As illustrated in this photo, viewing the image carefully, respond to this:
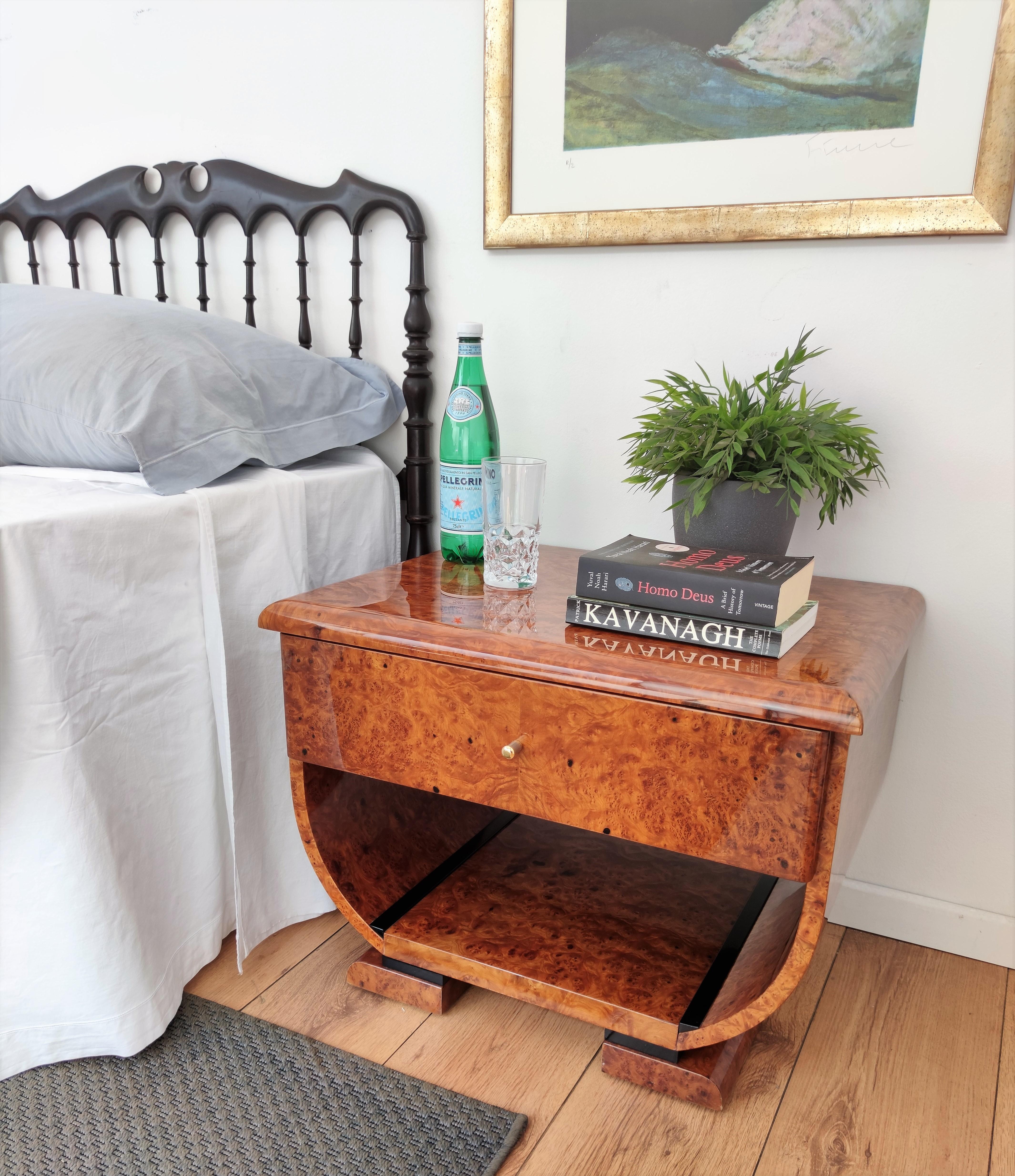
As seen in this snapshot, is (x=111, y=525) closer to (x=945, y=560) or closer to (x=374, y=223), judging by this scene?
(x=374, y=223)

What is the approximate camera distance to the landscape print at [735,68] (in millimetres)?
975

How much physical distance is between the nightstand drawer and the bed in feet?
0.52

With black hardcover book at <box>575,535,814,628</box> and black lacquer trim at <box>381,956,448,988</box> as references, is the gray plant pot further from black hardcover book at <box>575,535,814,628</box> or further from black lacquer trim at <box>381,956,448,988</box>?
black lacquer trim at <box>381,956,448,988</box>

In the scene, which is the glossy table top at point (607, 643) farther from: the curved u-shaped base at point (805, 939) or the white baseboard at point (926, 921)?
the white baseboard at point (926, 921)

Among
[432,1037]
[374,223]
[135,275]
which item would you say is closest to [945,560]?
[432,1037]

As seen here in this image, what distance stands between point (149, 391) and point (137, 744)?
0.42 meters

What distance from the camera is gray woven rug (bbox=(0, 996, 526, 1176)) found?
812mm

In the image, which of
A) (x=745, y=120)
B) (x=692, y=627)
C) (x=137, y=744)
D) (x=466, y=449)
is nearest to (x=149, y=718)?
(x=137, y=744)

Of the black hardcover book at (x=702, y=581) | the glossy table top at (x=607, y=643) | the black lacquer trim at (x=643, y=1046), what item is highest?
the black hardcover book at (x=702, y=581)

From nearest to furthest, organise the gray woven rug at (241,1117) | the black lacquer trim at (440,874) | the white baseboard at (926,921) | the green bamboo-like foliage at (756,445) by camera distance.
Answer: the gray woven rug at (241,1117) < the green bamboo-like foliage at (756,445) < the black lacquer trim at (440,874) < the white baseboard at (926,921)

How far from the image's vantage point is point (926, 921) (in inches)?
45.9

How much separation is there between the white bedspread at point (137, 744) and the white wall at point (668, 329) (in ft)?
1.23

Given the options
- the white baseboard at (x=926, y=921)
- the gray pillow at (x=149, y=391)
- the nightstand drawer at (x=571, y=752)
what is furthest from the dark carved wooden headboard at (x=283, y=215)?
the white baseboard at (x=926, y=921)

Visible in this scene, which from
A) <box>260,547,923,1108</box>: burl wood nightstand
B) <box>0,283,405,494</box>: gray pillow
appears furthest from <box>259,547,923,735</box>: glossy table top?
<box>0,283,405,494</box>: gray pillow
